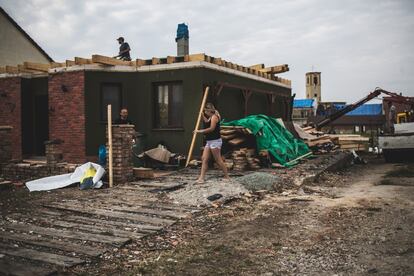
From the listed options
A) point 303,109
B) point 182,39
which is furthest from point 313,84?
point 182,39

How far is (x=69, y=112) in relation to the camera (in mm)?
12594

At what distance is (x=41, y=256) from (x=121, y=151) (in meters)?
4.72

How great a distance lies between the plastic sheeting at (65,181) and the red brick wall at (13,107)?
21.0ft

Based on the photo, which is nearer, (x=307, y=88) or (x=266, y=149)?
(x=266, y=149)

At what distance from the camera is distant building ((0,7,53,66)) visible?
729 inches

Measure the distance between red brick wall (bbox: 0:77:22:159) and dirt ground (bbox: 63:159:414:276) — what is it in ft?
36.4

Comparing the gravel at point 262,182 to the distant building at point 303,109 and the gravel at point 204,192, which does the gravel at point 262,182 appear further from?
the distant building at point 303,109

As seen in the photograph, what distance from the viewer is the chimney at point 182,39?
1315 centimetres

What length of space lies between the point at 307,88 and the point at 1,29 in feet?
256

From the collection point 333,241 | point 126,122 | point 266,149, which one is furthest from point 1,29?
point 333,241

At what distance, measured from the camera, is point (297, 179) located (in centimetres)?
893

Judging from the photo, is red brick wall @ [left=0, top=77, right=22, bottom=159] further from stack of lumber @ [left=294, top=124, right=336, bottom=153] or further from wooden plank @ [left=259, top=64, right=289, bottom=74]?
stack of lumber @ [left=294, top=124, right=336, bottom=153]

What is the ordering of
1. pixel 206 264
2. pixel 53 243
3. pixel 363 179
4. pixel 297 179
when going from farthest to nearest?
pixel 363 179 < pixel 297 179 < pixel 53 243 < pixel 206 264

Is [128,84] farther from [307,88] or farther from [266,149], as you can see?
[307,88]
